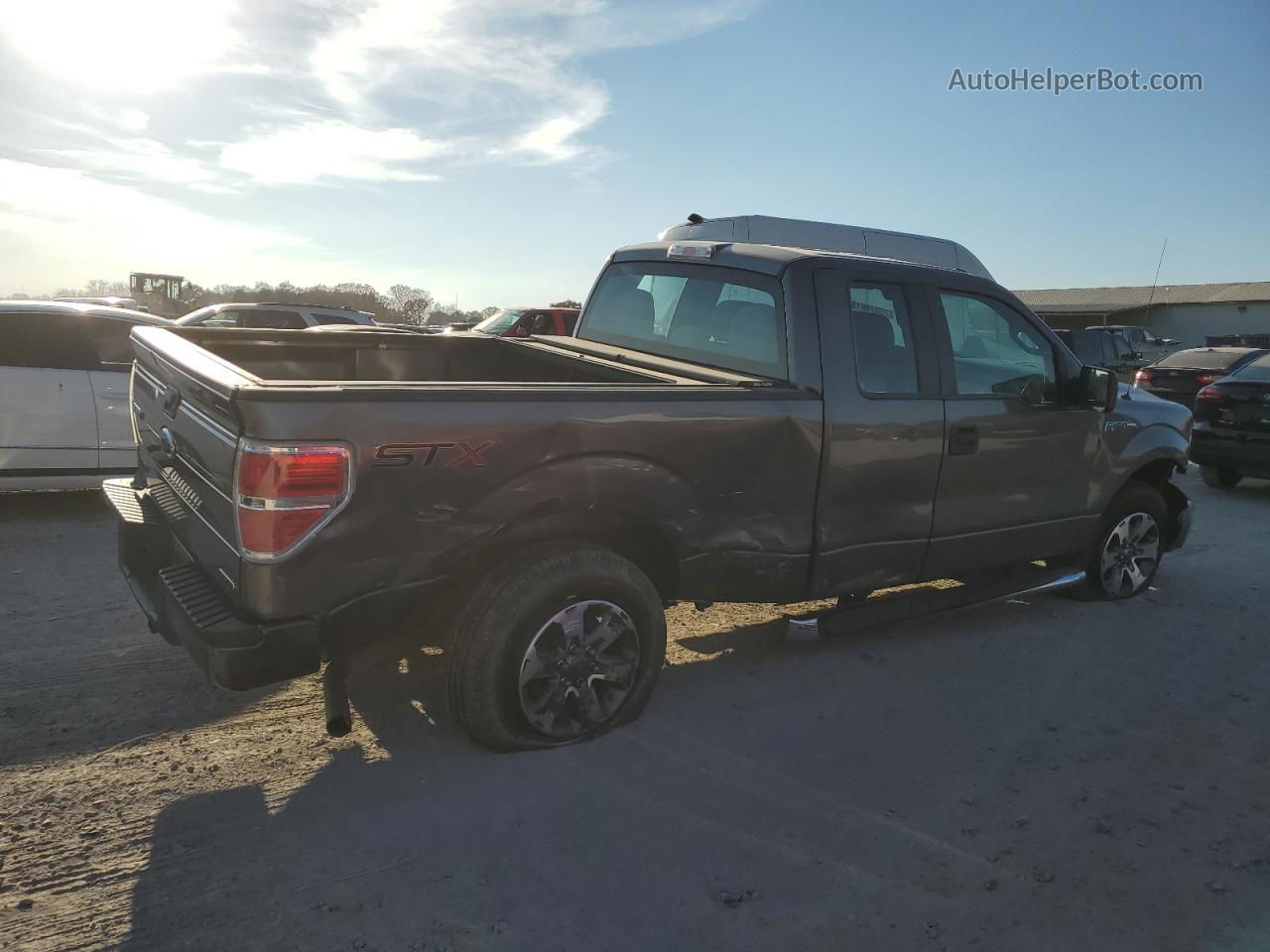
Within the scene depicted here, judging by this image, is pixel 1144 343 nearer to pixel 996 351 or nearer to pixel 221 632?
pixel 996 351

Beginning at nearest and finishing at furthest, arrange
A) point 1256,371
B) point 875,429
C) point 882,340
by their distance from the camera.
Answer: point 875,429
point 882,340
point 1256,371

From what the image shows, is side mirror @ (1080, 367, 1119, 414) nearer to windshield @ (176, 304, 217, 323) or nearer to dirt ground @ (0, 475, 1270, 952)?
dirt ground @ (0, 475, 1270, 952)

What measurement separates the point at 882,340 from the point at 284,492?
2.71 metres

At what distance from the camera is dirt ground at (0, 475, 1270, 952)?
2.63m

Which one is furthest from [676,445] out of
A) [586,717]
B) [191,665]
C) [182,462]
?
[191,665]

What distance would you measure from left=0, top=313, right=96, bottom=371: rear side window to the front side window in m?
6.09

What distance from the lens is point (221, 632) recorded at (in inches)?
113

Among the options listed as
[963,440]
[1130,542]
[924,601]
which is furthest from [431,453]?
[1130,542]

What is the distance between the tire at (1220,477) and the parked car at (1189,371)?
9.82 feet

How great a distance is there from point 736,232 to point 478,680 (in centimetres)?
561

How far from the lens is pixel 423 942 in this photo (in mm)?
2506

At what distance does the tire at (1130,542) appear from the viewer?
556cm

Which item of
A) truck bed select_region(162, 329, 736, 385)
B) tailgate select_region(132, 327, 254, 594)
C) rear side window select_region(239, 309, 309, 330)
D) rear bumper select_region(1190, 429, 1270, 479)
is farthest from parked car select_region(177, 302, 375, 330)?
rear bumper select_region(1190, 429, 1270, 479)

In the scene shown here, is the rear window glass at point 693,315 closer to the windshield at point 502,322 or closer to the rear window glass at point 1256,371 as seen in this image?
the rear window glass at point 1256,371
